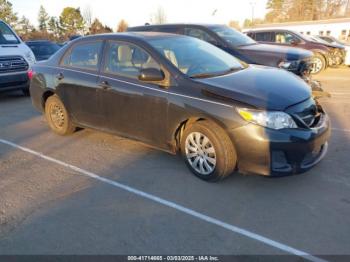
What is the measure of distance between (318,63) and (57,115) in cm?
1039

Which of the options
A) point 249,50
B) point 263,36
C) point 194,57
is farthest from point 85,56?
point 263,36

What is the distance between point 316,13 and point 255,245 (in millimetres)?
58562

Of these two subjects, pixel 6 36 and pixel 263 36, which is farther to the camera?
pixel 263 36

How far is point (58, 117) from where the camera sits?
5539mm

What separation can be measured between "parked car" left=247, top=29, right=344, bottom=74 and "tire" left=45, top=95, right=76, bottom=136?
8634 mm

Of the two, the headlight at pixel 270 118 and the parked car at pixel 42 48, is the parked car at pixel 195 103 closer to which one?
the headlight at pixel 270 118

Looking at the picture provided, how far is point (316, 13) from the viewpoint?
5291 cm

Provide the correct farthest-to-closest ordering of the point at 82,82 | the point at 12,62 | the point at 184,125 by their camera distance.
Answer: the point at 12,62 < the point at 82,82 < the point at 184,125

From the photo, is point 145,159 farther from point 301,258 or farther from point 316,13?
point 316,13

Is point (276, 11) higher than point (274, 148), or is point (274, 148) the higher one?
point (276, 11)

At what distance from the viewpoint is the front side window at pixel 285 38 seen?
1299cm

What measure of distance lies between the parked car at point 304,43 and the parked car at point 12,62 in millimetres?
8112

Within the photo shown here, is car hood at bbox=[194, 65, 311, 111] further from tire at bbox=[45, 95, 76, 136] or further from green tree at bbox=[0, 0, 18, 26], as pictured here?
green tree at bbox=[0, 0, 18, 26]

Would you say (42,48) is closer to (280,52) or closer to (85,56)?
(85,56)
